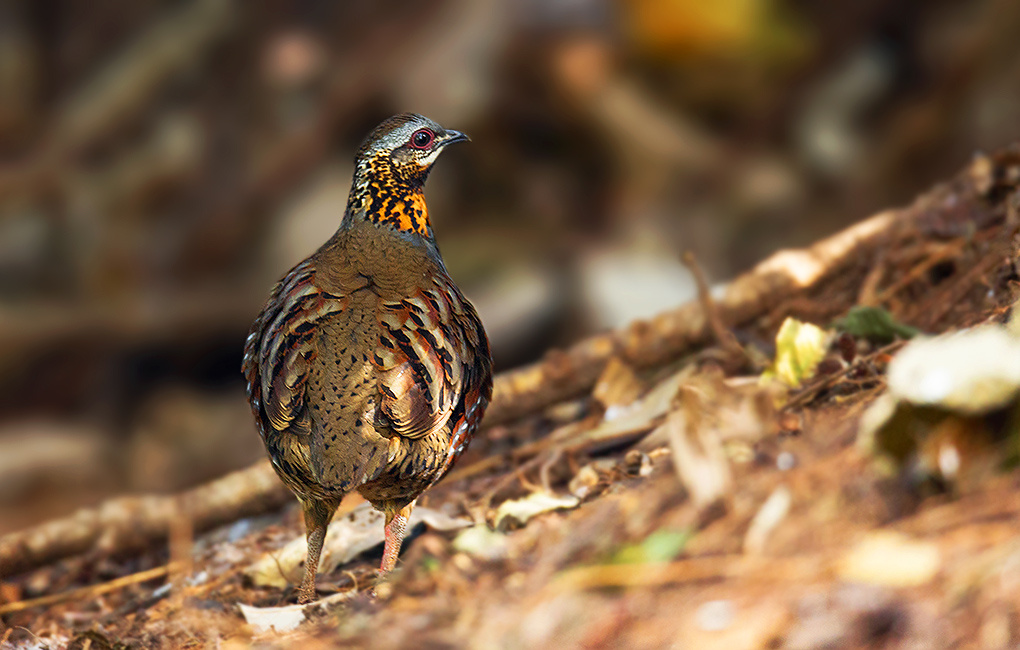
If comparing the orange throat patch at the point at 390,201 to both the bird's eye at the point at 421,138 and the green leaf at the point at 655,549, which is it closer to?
the bird's eye at the point at 421,138

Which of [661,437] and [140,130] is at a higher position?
Answer: [140,130]

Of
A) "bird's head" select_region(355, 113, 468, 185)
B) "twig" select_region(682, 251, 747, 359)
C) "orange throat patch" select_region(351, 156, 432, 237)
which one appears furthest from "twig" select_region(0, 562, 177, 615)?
"twig" select_region(682, 251, 747, 359)

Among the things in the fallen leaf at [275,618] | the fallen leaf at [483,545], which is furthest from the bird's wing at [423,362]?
the fallen leaf at [483,545]

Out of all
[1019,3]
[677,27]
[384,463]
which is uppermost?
[677,27]

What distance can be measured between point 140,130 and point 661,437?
24.0ft

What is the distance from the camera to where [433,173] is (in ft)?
32.6

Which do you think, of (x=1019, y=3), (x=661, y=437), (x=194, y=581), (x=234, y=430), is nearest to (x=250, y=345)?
(x=194, y=581)

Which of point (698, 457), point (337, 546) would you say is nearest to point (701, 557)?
point (698, 457)

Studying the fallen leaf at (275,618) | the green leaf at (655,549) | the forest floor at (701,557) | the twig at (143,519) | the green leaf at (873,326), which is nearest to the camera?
the forest floor at (701,557)

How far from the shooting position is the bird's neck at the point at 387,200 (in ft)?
14.4

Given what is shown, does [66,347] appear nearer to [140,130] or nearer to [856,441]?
[140,130]

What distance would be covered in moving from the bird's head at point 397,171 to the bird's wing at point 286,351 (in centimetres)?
53

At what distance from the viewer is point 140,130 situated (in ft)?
31.5

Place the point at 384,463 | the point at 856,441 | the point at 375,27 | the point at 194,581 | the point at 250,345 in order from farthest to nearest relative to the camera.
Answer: the point at 375,27
the point at 194,581
the point at 250,345
the point at 384,463
the point at 856,441
